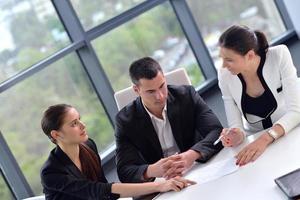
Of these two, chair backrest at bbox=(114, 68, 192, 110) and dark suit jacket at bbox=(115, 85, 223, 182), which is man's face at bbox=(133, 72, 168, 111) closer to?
dark suit jacket at bbox=(115, 85, 223, 182)

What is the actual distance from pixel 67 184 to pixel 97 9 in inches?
90.5

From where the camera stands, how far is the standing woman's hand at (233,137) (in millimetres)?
2078

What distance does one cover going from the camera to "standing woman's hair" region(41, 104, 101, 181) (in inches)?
88.9

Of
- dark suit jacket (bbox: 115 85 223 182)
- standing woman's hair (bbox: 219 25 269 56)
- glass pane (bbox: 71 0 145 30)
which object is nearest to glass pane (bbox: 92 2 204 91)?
Result: glass pane (bbox: 71 0 145 30)

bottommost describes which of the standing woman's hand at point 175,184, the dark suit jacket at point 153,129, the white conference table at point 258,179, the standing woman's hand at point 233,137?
the white conference table at point 258,179

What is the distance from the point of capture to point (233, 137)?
2.08 meters

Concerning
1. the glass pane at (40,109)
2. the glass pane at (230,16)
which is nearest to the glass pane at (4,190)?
the glass pane at (40,109)

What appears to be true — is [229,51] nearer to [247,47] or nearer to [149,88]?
[247,47]

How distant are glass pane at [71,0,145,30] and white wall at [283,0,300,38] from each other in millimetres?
1594

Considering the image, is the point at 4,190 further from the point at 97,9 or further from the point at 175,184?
the point at 175,184

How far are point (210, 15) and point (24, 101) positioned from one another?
2.10 metres

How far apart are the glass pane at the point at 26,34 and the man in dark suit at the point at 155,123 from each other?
5.17 feet

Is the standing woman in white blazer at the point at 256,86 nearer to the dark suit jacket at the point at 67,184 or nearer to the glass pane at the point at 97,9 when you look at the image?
the dark suit jacket at the point at 67,184

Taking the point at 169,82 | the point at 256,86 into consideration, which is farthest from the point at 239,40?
the point at 169,82
